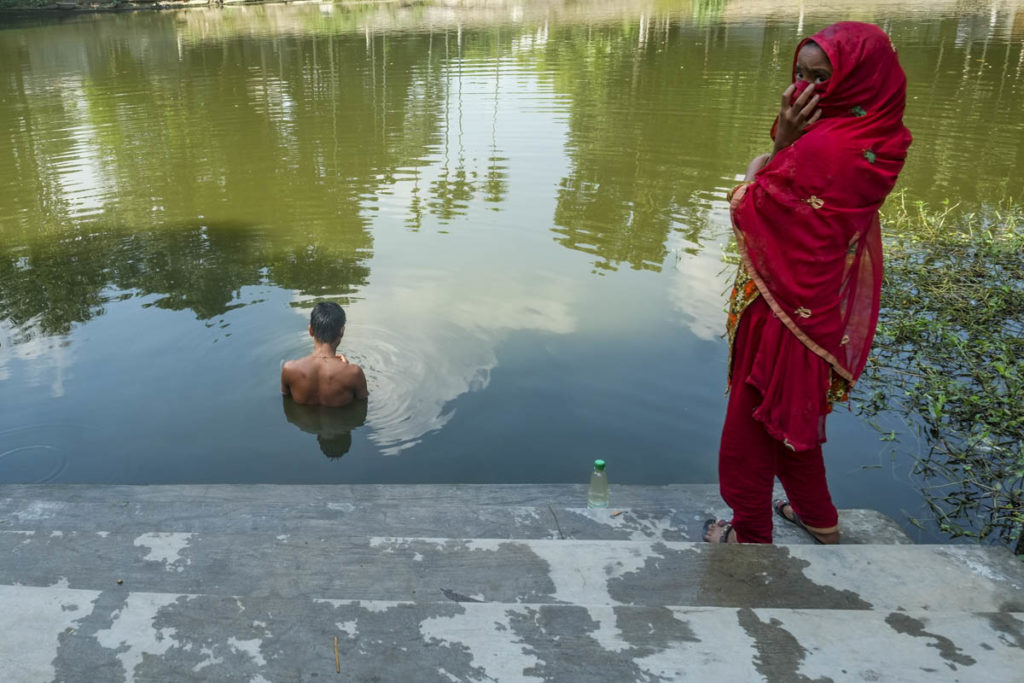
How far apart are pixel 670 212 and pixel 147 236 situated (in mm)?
4780

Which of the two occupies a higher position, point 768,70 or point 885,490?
point 768,70

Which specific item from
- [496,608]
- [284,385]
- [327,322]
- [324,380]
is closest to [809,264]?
[496,608]

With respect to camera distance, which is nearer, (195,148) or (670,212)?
(670,212)

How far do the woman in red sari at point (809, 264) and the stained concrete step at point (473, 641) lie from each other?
0.70 meters

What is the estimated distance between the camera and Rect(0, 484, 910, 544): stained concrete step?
284 centimetres

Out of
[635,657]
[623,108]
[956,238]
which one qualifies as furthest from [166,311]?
[623,108]

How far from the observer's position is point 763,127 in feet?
36.6

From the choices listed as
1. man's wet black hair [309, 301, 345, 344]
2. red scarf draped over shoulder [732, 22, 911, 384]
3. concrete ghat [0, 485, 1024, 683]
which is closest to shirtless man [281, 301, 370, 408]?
man's wet black hair [309, 301, 345, 344]

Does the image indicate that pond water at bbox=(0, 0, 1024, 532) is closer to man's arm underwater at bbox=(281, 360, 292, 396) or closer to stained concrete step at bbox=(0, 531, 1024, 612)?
man's arm underwater at bbox=(281, 360, 292, 396)

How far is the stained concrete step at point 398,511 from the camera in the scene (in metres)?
2.84

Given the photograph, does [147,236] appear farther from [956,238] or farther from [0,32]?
[0,32]

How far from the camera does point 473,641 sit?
1775mm

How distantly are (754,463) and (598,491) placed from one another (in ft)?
2.54

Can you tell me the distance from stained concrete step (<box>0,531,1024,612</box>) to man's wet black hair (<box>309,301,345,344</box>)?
6.80 ft
